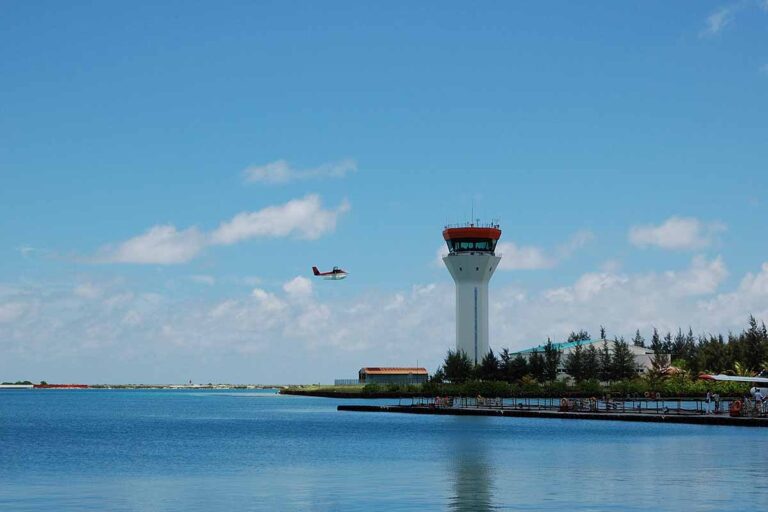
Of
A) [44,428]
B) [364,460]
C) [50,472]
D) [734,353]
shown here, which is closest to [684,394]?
[734,353]

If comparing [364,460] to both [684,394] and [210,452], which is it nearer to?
[210,452]

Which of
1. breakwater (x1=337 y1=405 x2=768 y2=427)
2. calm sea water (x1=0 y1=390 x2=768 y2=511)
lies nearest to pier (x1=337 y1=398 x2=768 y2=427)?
breakwater (x1=337 y1=405 x2=768 y2=427)

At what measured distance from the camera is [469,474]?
64.8 m

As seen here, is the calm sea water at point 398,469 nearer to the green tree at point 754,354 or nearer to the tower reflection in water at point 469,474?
the tower reflection in water at point 469,474

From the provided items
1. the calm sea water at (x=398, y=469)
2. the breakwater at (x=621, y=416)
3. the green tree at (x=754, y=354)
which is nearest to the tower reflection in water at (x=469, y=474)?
the calm sea water at (x=398, y=469)

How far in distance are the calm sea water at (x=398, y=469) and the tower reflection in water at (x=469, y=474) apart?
105 millimetres

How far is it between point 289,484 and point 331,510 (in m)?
12.4

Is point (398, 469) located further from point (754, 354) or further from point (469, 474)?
point (754, 354)

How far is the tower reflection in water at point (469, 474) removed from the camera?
5041 cm

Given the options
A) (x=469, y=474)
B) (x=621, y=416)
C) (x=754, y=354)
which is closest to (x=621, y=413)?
(x=621, y=416)

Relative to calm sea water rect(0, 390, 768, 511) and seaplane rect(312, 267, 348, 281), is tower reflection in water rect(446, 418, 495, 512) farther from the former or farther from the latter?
seaplane rect(312, 267, 348, 281)

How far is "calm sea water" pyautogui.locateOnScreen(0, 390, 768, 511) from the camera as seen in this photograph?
51.4 meters

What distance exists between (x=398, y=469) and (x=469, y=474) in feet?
18.7

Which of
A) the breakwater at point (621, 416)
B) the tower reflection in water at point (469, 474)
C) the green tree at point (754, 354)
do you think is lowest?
the tower reflection in water at point (469, 474)
